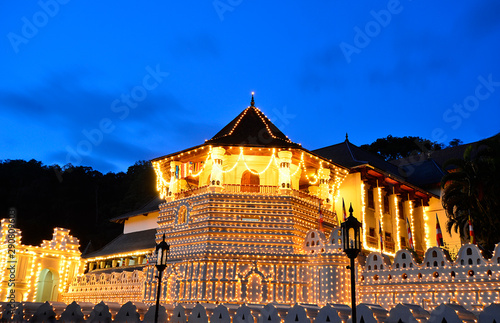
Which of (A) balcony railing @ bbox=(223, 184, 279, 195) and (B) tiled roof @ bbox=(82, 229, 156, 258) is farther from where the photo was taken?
(B) tiled roof @ bbox=(82, 229, 156, 258)

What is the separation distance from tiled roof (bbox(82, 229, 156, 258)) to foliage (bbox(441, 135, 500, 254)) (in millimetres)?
17818

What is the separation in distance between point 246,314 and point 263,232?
A: 8.37 m

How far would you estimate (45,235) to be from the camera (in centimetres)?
4922

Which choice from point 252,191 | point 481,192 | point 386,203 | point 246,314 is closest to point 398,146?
point 386,203

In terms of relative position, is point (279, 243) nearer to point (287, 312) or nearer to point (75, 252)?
point (287, 312)

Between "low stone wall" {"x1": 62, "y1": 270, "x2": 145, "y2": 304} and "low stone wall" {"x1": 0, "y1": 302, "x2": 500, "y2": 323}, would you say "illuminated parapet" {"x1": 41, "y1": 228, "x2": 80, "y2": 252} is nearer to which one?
"low stone wall" {"x1": 62, "y1": 270, "x2": 145, "y2": 304}

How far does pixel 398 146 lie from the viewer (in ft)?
186

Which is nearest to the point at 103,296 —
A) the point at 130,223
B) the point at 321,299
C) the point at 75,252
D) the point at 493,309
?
the point at 75,252

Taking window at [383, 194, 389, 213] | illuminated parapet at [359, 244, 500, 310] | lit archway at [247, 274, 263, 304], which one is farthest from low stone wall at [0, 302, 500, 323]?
window at [383, 194, 389, 213]

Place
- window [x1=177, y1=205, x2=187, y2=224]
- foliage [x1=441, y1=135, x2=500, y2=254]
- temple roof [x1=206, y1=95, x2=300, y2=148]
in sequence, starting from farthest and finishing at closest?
window [x1=177, y1=205, x2=187, y2=224]
temple roof [x1=206, y1=95, x2=300, y2=148]
foliage [x1=441, y1=135, x2=500, y2=254]

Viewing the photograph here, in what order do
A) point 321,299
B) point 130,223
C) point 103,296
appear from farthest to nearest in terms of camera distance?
1. point 130,223
2. point 103,296
3. point 321,299

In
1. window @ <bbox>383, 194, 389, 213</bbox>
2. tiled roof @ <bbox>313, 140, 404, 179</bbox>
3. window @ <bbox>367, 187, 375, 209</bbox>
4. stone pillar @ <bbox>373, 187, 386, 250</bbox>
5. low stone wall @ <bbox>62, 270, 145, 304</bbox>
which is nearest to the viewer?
low stone wall @ <bbox>62, 270, 145, 304</bbox>

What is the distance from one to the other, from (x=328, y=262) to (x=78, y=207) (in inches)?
1711

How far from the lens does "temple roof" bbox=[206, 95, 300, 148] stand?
72.3 feet
